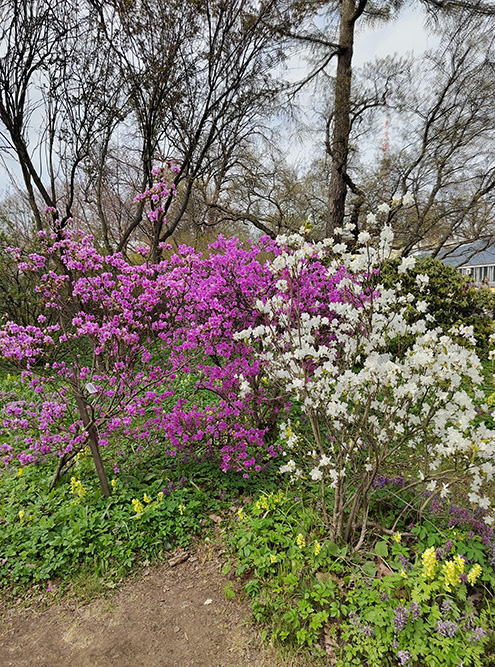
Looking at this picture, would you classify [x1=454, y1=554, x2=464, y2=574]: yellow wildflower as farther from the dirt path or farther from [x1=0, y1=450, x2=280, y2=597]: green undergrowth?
[x1=0, y1=450, x2=280, y2=597]: green undergrowth

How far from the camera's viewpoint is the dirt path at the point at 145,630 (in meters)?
1.89

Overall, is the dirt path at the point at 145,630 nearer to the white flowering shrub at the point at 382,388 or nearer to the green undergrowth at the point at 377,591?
the green undergrowth at the point at 377,591

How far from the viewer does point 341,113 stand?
25.2 ft

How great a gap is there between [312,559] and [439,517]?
90 centimetres

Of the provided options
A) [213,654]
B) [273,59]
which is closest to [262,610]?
[213,654]

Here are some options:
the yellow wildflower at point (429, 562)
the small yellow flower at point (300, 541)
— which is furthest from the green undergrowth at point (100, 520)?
the yellow wildflower at point (429, 562)

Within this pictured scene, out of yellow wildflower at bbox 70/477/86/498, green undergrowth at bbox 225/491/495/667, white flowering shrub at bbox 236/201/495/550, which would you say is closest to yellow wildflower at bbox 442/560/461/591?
green undergrowth at bbox 225/491/495/667

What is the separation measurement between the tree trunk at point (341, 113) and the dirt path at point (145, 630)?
6786mm

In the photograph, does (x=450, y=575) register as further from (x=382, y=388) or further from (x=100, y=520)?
(x=100, y=520)

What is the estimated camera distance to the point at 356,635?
1.82 m

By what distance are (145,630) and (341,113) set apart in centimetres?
901

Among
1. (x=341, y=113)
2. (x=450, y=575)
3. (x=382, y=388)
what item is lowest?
(x=450, y=575)

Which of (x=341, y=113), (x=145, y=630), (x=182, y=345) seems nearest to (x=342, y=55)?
(x=341, y=113)

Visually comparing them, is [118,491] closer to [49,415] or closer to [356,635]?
[49,415]
